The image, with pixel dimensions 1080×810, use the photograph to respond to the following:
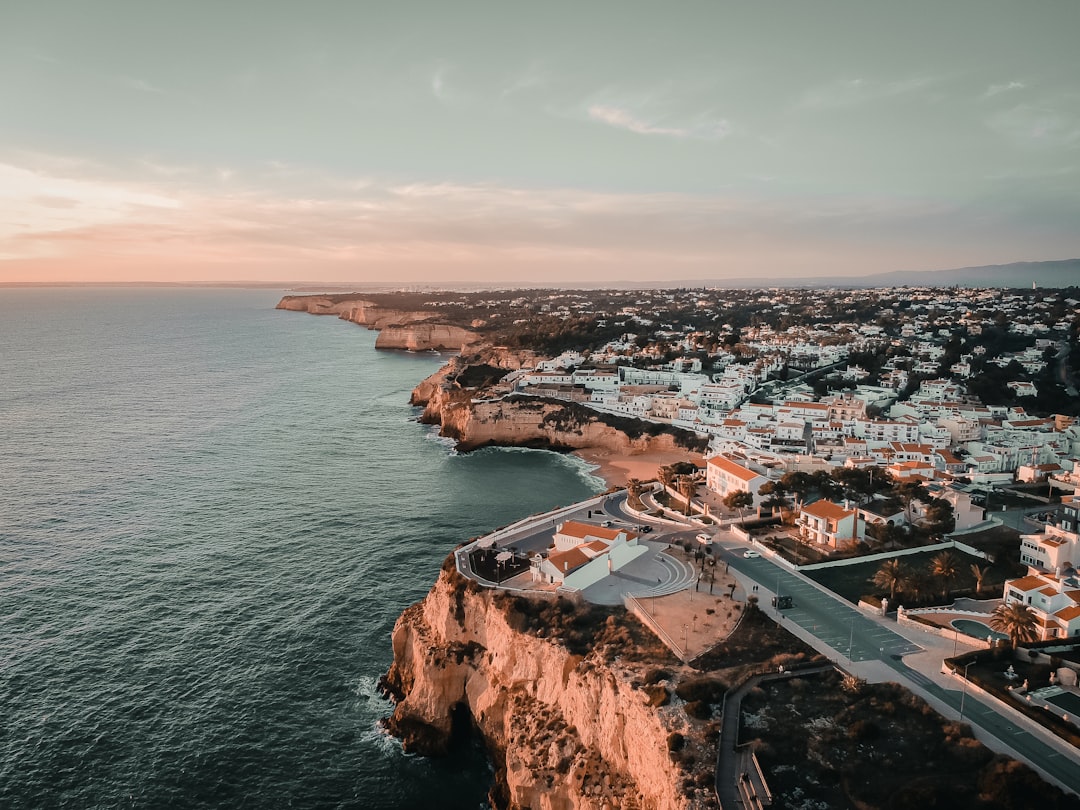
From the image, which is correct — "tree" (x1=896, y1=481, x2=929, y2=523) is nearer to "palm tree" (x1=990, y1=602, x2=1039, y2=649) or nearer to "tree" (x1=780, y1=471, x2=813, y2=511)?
"tree" (x1=780, y1=471, x2=813, y2=511)

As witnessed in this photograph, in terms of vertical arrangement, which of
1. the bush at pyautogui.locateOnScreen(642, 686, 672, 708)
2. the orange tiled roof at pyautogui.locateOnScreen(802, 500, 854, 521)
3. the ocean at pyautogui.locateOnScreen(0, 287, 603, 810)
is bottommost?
the ocean at pyautogui.locateOnScreen(0, 287, 603, 810)

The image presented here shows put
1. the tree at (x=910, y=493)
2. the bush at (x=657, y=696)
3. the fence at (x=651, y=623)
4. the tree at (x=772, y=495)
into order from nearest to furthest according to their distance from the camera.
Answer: the bush at (x=657, y=696) < the fence at (x=651, y=623) < the tree at (x=910, y=493) < the tree at (x=772, y=495)

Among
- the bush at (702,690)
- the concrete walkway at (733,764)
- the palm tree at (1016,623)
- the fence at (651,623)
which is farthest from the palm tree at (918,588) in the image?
the bush at (702,690)

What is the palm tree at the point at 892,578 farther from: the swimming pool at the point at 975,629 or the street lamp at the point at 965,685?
the street lamp at the point at 965,685

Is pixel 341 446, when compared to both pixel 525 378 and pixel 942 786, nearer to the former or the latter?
pixel 525 378

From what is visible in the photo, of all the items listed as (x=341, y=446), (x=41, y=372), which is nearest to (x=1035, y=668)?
(x=341, y=446)

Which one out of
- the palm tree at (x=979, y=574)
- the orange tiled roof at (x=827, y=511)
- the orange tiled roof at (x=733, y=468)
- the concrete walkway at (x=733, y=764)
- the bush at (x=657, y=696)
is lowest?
the palm tree at (x=979, y=574)

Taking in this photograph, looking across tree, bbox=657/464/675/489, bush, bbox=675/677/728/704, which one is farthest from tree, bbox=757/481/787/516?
bush, bbox=675/677/728/704
